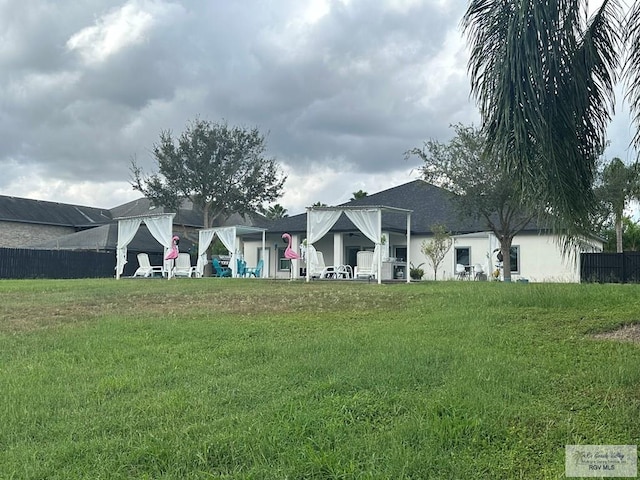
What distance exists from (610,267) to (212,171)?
70.7ft

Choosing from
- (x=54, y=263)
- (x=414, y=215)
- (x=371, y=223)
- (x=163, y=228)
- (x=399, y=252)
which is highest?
(x=414, y=215)

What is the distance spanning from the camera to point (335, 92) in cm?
1650

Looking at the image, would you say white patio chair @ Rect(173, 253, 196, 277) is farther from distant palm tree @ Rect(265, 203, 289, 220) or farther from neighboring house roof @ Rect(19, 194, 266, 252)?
distant palm tree @ Rect(265, 203, 289, 220)

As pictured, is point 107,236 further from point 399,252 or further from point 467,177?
point 467,177

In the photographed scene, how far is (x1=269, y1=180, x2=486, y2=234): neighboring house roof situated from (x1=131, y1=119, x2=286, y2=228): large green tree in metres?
4.36

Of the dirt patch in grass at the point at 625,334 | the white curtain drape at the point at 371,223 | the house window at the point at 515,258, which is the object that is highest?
the white curtain drape at the point at 371,223

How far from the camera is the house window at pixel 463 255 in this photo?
24953mm

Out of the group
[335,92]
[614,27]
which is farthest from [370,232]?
[614,27]

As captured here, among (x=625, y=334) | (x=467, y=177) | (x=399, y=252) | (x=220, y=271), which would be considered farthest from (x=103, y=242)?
(x=625, y=334)

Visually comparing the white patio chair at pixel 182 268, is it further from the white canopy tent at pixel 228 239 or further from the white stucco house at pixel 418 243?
the white stucco house at pixel 418 243

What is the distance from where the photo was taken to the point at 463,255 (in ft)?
82.5

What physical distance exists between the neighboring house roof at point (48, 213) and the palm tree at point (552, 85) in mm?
40708

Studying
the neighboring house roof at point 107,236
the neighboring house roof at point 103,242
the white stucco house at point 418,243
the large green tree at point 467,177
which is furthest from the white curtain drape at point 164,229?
the neighboring house roof at point 103,242

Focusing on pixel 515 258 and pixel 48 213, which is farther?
pixel 48 213
